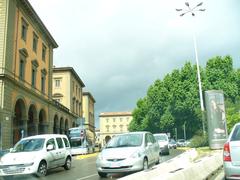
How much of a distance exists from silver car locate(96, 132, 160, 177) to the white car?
7.29 ft

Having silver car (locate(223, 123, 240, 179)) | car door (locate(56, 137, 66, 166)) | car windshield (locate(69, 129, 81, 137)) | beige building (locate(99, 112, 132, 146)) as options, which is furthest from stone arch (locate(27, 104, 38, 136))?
beige building (locate(99, 112, 132, 146))

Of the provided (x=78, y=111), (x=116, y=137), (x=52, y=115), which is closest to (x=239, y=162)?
(x=116, y=137)

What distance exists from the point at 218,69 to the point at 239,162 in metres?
49.0

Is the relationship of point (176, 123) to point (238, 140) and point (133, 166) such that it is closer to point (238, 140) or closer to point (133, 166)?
point (133, 166)

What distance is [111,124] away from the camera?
14825cm

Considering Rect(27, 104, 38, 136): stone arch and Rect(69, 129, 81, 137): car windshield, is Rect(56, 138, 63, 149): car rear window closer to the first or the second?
Rect(27, 104, 38, 136): stone arch

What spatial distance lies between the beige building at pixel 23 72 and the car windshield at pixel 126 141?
1630 centimetres

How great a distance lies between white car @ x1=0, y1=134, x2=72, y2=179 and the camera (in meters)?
13.6

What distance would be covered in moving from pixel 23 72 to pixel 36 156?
22.9 meters

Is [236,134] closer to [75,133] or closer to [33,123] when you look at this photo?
[33,123]

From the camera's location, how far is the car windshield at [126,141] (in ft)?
44.0

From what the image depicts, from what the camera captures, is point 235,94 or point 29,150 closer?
point 29,150

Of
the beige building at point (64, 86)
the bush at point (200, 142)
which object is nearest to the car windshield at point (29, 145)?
the bush at point (200, 142)

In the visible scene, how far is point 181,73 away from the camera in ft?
187
